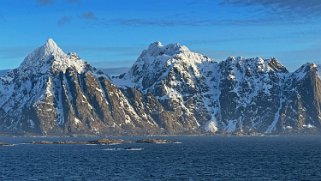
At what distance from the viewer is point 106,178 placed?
195250 mm

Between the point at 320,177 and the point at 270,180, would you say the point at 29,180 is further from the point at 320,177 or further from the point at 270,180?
the point at 320,177

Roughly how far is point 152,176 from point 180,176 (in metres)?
9.23

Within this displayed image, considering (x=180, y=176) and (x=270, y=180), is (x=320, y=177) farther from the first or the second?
(x=180, y=176)

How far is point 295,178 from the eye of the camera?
631 feet

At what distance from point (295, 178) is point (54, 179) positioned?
76845mm

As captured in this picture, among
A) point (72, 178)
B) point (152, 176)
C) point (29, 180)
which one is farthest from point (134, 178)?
point (29, 180)

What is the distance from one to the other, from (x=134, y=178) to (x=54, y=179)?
25549 mm

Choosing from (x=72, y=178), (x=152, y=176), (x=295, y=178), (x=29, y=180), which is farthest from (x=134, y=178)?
(x=295, y=178)

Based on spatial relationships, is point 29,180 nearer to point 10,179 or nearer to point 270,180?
point 10,179

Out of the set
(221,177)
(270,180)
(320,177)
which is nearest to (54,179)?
Result: (221,177)

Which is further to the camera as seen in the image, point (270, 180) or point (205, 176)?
point (205, 176)

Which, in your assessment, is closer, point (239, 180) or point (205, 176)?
point (239, 180)

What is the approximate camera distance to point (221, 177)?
7707 inches

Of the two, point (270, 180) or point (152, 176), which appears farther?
point (152, 176)
